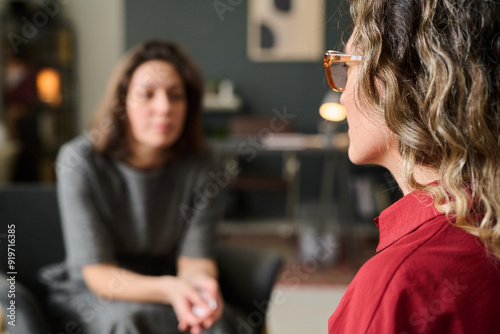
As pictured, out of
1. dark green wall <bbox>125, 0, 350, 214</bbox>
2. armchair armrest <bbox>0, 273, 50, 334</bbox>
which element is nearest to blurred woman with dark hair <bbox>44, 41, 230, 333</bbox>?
armchair armrest <bbox>0, 273, 50, 334</bbox>

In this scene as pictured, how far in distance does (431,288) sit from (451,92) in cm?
21

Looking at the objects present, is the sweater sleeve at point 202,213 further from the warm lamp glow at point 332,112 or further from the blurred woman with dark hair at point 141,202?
the warm lamp glow at point 332,112

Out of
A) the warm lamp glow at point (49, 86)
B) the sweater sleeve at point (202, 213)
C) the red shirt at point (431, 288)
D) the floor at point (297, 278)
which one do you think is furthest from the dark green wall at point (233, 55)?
the red shirt at point (431, 288)

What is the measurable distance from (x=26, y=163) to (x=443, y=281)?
15.9 feet

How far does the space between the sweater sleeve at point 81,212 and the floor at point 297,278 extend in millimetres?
906

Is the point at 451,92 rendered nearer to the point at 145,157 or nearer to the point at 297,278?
the point at 145,157

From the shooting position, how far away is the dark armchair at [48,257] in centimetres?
145

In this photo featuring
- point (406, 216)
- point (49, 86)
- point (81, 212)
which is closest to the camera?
point (406, 216)

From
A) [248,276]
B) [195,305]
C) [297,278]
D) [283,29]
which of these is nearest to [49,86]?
[283,29]

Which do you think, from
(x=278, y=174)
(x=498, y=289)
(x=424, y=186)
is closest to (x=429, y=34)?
(x=424, y=186)

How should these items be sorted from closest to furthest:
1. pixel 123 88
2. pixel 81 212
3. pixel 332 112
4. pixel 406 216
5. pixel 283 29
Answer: pixel 406 216 < pixel 332 112 < pixel 81 212 < pixel 123 88 < pixel 283 29

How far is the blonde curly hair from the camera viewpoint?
56 cm

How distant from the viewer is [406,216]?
61 cm

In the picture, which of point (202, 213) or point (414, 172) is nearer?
point (414, 172)
